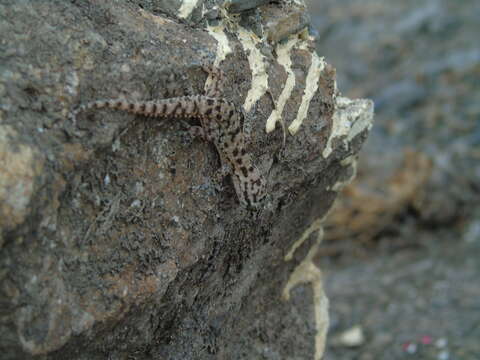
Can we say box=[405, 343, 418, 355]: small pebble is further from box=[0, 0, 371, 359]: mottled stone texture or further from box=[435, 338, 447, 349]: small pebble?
box=[0, 0, 371, 359]: mottled stone texture

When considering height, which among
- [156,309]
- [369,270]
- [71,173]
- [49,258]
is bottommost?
[369,270]

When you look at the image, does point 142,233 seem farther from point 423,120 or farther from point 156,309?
point 423,120

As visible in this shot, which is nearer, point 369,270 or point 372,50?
point 369,270

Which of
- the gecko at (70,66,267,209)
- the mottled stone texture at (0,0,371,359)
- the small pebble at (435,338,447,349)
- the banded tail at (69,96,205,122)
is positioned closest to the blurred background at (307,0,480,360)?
the small pebble at (435,338,447,349)

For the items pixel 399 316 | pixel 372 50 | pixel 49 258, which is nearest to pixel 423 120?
pixel 372 50

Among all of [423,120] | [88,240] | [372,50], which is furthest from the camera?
[372,50]

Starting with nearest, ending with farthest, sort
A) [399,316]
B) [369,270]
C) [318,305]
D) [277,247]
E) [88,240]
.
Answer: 1. [88,240]
2. [277,247]
3. [318,305]
4. [399,316]
5. [369,270]

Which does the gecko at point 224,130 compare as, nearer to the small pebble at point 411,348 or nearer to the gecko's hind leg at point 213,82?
the gecko's hind leg at point 213,82
